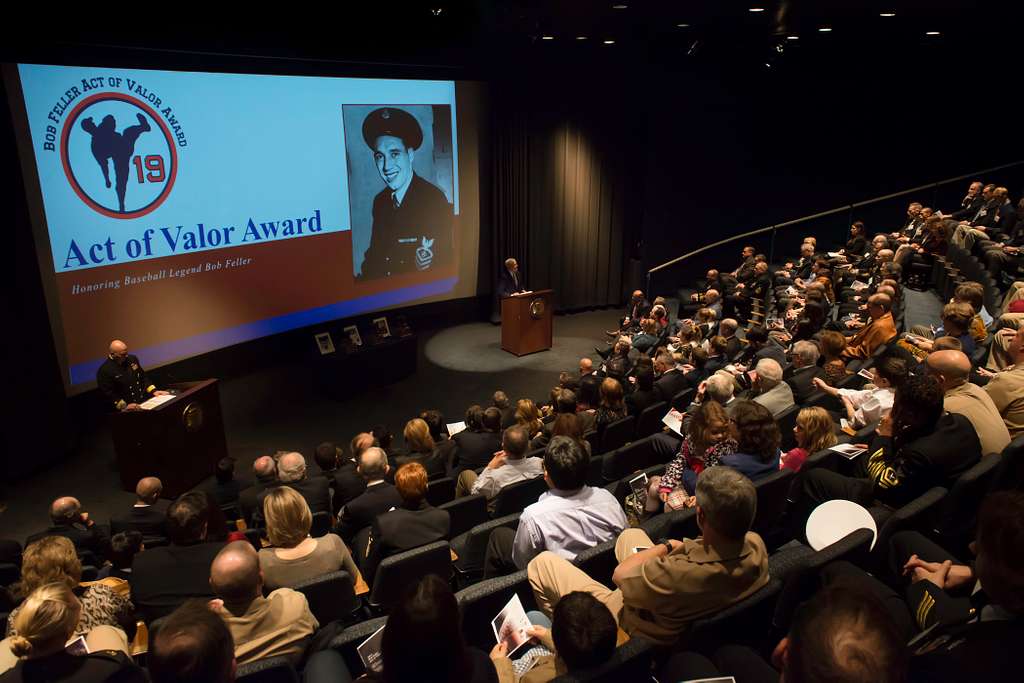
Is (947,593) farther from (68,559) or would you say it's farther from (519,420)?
(68,559)

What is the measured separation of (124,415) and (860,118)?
45.4ft

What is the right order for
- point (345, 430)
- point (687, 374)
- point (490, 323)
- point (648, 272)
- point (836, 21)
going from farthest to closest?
point (648, 272) < point (490, 323) < point (836, 21) < point (345, 430) < point (687, 374)

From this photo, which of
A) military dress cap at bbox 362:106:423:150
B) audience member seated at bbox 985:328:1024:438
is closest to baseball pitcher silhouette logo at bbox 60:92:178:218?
military dress cap at bbox 362:106:423:150

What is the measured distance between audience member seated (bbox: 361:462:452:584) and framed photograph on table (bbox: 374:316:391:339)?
5529mm

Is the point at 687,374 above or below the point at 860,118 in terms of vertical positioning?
below

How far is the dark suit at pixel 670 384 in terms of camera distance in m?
5.87

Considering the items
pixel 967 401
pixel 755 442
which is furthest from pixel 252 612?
pixel 967 401

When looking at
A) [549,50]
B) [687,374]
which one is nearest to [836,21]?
[549,50]

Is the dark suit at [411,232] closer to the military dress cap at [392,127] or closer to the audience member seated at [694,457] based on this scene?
the military dress cap at [392,127]

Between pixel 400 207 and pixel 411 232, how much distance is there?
1.39 ft

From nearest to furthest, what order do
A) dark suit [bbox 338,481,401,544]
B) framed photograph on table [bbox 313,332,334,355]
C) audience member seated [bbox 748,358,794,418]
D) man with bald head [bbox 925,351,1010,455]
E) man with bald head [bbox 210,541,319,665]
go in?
man with bald head [bbox 210,541,319,665] < man with bald head [bbox 925,351,1010,455] < dark suit [bbox 338,481,401,544] < audience member seated [bbox 748,358,794,418] < framed photograph on table [bbox 313,332,334,355]

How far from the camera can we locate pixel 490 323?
37.4 ft

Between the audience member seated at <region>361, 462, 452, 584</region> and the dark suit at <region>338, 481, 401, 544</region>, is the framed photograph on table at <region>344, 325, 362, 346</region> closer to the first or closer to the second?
the dark suit at <region>338, 481, 401, 544</region>

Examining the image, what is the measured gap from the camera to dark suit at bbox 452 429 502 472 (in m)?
4.92
